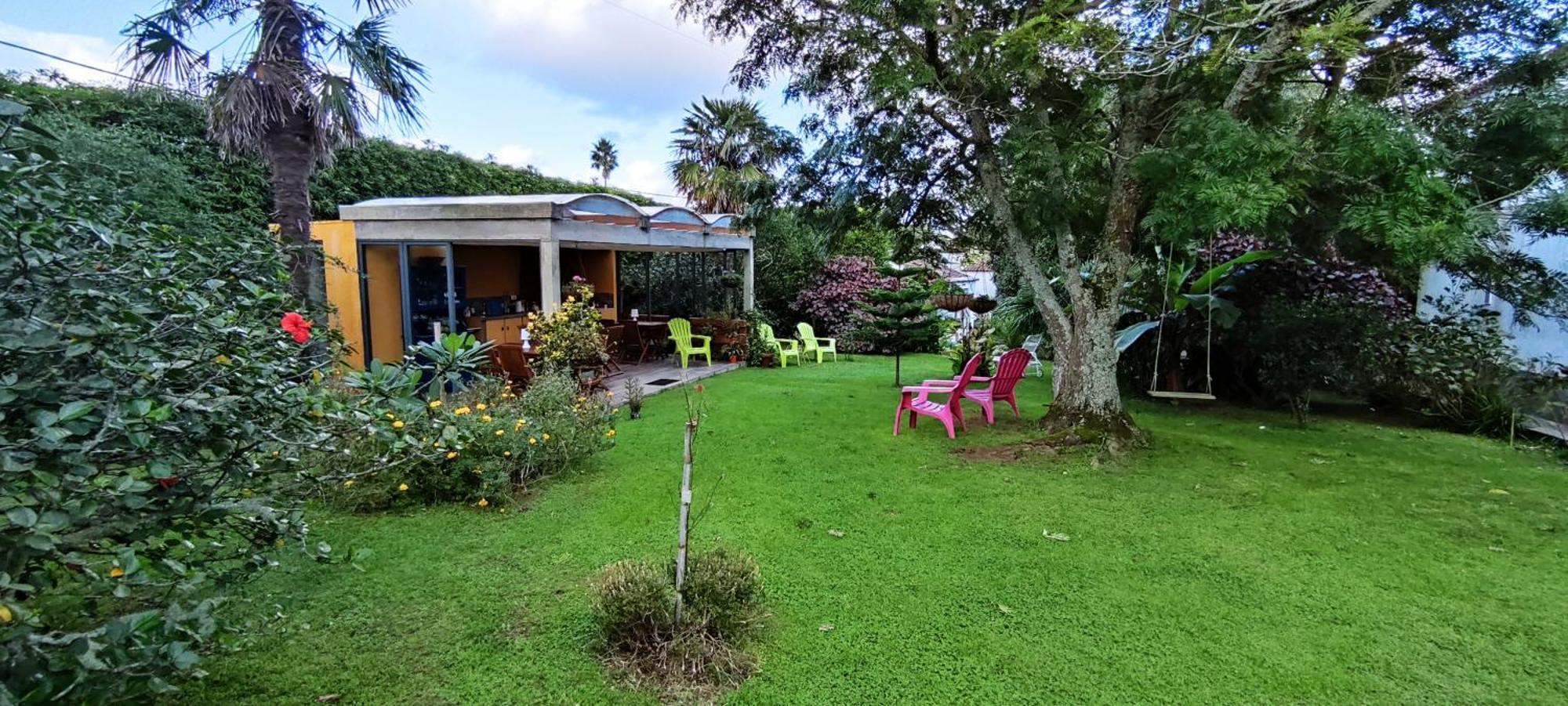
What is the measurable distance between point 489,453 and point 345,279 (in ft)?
20.9

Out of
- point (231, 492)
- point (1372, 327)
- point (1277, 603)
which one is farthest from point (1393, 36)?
point (231, 492)

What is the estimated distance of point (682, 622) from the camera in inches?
114

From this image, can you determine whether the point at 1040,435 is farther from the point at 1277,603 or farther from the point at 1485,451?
Result: the point at 1485,451

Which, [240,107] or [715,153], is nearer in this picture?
[240,107]

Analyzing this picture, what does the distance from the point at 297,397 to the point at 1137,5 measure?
20.9ft

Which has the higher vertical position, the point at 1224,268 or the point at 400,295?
the point at 1224,268

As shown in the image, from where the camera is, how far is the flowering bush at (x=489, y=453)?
15.1ft

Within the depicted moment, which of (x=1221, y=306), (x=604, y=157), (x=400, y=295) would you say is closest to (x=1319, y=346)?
(x=1221, y=306)

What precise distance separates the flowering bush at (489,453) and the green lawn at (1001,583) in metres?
0.21

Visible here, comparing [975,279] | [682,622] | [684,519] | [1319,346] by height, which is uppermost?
[975,279]

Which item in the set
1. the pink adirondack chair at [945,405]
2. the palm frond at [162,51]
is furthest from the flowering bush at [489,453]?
the palm frond at [162,51]

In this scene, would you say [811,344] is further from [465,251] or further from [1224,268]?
[1224,268]

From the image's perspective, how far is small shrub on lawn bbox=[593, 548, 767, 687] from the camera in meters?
2.77

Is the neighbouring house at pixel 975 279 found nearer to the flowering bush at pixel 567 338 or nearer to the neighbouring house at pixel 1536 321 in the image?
the neighbouring house at pixel 1536 321
